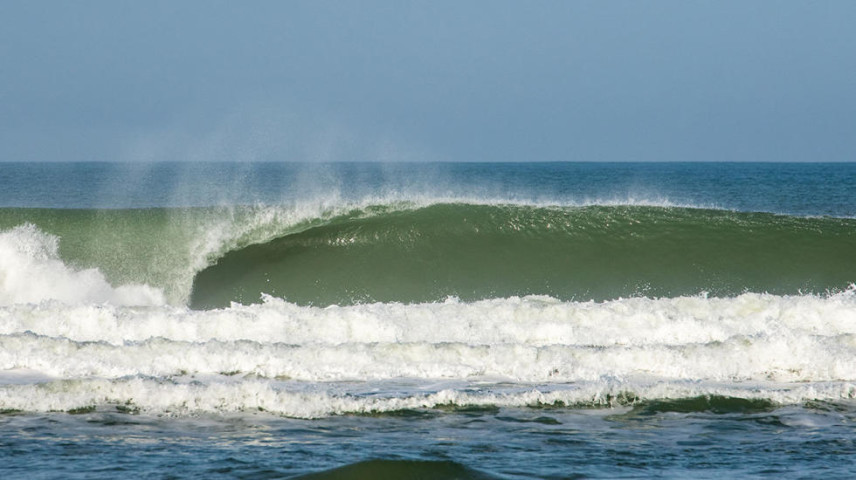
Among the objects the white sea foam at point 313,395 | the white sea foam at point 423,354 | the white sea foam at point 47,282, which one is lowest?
the white sea foam at point 313,395

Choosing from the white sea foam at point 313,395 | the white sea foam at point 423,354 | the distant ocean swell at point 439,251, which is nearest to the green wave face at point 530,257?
the distant ocean swell at point 439,251

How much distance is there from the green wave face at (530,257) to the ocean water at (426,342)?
1.9 inches

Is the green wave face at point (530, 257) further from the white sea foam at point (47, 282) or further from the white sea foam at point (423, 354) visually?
the white sea foam at point (423, 354)

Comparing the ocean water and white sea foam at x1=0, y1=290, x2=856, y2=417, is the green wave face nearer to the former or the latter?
the ocean water

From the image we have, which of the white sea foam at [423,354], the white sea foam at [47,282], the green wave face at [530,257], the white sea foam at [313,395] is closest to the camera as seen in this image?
the white sea foam at [313,395]

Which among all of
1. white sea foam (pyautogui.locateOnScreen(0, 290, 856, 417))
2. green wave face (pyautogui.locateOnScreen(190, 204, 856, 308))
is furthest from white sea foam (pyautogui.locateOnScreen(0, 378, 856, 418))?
green wave face (pyautogui.locateOnScreen(190, 204, 856, 308))

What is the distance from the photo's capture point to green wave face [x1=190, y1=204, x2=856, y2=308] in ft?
47.8

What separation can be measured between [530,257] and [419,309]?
15.0ft

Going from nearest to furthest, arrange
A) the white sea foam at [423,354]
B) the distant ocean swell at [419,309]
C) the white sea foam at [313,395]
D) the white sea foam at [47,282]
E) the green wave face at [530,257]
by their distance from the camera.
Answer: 1. the white sea foam at [313,395]
2. the white sea foam at [423,354]
3. the distant ocean swell at [419,309]
4. the white sea foam at [47,282]
5. the green wave face at [530,257]

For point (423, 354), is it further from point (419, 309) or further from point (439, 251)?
point (439, 251)

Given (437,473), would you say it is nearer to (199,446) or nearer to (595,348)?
(199,446)

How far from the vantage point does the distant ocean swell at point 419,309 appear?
28.1ft

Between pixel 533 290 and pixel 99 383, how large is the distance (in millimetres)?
7664

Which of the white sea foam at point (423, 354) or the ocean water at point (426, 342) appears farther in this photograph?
the white sea foam at point (423, 354)
